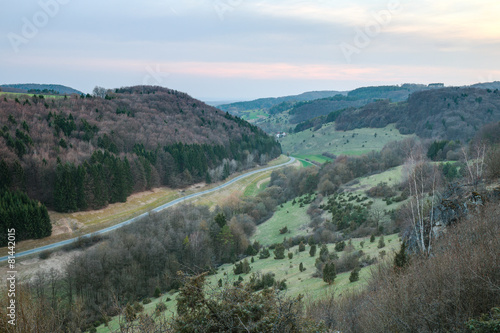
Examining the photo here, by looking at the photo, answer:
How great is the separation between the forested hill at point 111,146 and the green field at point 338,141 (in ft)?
97.9

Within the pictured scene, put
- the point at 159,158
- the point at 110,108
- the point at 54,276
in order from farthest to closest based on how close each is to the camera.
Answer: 1. the point at 110,108
2. the point at 159,158
3. the point at 54,276

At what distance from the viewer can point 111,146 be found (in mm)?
61531

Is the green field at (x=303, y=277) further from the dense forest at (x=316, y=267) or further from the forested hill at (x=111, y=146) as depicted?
the forested hill at (x=111, y=146)

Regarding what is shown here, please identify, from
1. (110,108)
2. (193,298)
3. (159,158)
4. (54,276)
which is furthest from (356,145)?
(193,298)

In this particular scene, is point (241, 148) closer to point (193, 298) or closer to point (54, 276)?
point (54, 276)

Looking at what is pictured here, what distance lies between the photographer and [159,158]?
66.1m

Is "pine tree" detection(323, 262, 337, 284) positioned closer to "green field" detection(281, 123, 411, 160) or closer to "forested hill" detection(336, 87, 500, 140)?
"green field" detection(281, 123, 411, 160)

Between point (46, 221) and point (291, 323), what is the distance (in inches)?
1554

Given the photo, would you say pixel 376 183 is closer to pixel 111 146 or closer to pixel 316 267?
pixel 316 267

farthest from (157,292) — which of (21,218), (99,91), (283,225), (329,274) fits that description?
(99,91)

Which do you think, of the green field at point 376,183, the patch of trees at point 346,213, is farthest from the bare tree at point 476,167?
the patch of trees at point 346,213

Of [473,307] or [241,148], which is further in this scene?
[241,148]

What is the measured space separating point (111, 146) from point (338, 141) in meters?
94.9

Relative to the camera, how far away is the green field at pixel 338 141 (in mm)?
112938
